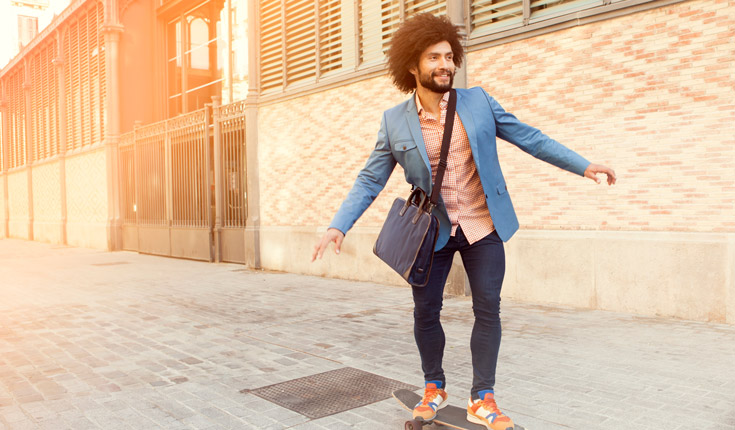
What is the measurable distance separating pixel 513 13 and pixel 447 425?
650 cm

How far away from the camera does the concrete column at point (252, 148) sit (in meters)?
13.0

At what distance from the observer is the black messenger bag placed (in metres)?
3.20

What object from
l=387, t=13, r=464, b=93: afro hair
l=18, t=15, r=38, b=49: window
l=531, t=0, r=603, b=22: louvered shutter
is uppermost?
l=18, t=15, r=38, b=49: window

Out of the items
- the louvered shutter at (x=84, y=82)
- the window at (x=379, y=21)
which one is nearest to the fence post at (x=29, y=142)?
the louvered shutter at (x=84, y=82)

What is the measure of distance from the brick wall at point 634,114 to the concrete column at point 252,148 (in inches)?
239

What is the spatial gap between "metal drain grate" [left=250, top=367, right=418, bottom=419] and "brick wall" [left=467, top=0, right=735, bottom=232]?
4.02 m

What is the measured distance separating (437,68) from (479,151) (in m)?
0.46

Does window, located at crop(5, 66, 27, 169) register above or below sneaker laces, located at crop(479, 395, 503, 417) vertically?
above

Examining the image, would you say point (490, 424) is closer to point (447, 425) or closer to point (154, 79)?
point (447, 425)

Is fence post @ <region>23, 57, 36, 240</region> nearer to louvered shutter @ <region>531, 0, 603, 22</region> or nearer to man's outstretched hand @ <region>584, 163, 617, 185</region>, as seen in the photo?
louvered shutter @ <region>531, 0, 603, 22</region>

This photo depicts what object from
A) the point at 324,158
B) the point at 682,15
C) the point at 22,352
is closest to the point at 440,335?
the point at 22,352

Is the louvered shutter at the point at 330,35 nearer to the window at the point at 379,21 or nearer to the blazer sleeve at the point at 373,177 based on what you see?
the window at the point at 379,21

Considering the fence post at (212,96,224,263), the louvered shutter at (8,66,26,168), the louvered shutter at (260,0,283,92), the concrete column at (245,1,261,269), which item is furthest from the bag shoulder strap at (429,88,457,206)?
the louvered shutter at (8,66,26,168)

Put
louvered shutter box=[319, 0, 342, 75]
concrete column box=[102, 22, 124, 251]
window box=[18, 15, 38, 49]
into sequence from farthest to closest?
window box=[18, 15, 38, 49]
concrete column box=[102, 22, 124, 251]
louvered shutter box=[319, 0, 342, 75]
